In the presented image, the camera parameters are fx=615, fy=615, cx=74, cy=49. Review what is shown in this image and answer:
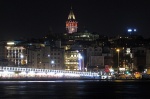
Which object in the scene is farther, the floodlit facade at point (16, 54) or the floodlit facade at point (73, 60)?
the floodlit facade at point (73, 60)

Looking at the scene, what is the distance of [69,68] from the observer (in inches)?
5517

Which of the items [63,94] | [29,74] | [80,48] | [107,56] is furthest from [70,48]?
[63,94]

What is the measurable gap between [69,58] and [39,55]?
37.8 ft

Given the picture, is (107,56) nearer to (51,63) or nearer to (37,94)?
(51,63)

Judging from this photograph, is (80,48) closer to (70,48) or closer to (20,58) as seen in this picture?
(70,48)

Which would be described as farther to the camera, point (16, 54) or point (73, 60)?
point (73, 60)

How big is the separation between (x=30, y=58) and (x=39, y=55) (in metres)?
2.06

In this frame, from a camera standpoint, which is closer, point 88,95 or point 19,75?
point 88,95

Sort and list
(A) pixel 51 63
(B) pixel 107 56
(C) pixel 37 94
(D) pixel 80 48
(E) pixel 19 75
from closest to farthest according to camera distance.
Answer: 1. (C) pixel 37 94
2. (E) pixel 19 75
3. (A) pixel 51 63
4. (B) pixel 107 56
5. (D) pixel 80 48

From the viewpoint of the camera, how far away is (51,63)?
132750 millimetres

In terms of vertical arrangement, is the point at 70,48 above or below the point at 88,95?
above

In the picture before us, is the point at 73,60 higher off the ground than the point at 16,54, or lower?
lower

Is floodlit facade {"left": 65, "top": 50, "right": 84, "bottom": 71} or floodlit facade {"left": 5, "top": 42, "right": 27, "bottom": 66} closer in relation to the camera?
floodlit facade {"left": 5, "top": 42, "right": 27, "bottom": 66}

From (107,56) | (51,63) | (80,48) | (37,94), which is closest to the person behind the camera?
(37,94)
